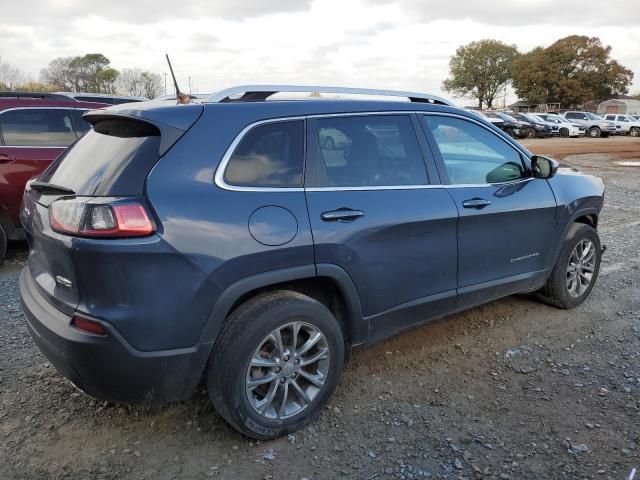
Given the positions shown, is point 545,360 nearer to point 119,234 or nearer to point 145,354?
point 145,354

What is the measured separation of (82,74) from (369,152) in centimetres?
5130

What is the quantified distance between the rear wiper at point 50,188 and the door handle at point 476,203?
2.29 metres

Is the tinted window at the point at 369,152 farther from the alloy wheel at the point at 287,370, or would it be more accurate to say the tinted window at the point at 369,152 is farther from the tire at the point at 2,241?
the tire at the point at 2,241

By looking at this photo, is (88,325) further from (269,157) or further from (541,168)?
(541,168)

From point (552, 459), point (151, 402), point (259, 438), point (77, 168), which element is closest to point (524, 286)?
point (552, 459)

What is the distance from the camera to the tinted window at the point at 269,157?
8.64ft

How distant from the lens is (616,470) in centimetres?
258

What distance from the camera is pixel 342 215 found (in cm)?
285

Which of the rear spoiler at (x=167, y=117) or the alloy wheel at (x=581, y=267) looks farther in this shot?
the alloy wheel at (x=581, y=267)

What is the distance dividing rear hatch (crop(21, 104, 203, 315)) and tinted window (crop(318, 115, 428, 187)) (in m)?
0.74

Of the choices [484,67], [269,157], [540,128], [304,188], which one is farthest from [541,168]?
[484,67]

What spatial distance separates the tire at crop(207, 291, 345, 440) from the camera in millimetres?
2580

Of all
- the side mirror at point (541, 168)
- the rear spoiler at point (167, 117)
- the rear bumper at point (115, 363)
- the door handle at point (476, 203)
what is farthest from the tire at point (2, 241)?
the side mirror at point (541, 168)

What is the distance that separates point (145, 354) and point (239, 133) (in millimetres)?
1137
